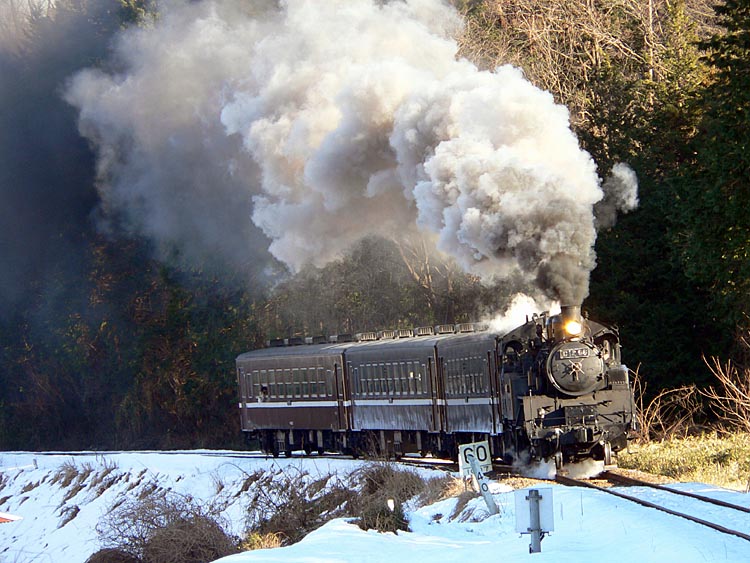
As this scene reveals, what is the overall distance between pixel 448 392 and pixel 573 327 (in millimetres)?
4480

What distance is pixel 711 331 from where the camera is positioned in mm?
27984

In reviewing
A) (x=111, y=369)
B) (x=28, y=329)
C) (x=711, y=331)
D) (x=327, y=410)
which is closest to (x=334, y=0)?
(x=327, y=410)

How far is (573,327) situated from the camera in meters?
16.8

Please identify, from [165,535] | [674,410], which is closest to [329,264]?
[674,410]

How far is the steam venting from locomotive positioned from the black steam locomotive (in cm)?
132

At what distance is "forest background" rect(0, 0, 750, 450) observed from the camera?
82.6 feet

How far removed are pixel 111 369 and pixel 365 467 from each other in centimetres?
2894

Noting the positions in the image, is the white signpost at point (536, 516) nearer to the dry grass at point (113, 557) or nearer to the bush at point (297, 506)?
the bush at point (297, 506)

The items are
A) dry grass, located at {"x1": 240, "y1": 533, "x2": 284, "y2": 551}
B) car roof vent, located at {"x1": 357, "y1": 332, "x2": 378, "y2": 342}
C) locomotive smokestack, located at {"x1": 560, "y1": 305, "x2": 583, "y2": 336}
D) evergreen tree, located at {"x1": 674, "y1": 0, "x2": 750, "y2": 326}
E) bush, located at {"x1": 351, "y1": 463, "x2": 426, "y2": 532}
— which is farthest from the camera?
car roof vent, located at {"x1": 357, "y1": 332, "x2": 378, "y2": 342}

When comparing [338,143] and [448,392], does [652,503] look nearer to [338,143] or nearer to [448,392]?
[448,392]

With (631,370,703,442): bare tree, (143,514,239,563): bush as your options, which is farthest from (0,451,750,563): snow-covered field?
(631,370,703,442): bare tree

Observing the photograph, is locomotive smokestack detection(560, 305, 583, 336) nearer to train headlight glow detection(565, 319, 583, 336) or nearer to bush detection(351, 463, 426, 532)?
train headlight glow detection(565, 319, 583, 336)

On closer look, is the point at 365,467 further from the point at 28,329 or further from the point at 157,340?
the point at 28,329

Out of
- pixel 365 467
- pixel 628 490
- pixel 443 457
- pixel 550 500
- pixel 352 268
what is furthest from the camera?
pixel 352 268
